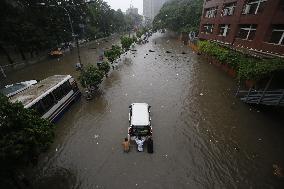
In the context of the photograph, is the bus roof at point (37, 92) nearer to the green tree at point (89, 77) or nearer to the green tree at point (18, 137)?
the green tree at point (89, 77)

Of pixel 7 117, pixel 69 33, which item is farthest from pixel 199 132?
pixel 69 33

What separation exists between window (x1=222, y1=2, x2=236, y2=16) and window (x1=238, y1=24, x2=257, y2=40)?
4.10 m

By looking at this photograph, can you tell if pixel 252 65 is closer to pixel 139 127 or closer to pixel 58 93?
pixel 139 127

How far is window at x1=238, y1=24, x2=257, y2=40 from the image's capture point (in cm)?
2286

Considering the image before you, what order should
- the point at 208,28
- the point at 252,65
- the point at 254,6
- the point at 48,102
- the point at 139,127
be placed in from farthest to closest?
the point at 208,28 → the point at 254,6 → the point at 252,65 → the point at 48,102 → the point at 139,127

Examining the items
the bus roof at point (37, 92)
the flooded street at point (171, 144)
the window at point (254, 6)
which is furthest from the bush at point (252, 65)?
the bus roof at point (37, 92)

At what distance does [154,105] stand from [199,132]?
5.16 m

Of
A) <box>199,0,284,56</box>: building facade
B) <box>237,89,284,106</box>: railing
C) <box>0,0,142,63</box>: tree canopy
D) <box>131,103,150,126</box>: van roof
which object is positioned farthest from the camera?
<box>0,0,142,63</box>: tree canopy

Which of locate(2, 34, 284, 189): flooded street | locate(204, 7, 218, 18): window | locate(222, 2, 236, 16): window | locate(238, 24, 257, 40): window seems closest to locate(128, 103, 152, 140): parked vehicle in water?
locate(2, 34, 284, 189): flooded street

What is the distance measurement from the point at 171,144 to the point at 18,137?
348 inches

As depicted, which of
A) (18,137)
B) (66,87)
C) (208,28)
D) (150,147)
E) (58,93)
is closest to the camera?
(18,137)

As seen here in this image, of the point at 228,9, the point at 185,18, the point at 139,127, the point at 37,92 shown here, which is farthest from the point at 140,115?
the point at 185,18

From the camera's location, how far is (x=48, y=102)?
13664 mm

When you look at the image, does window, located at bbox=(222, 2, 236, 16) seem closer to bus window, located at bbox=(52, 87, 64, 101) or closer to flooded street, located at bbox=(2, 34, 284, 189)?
flooded street, located at bbox=(2, 34, 284, 189)
